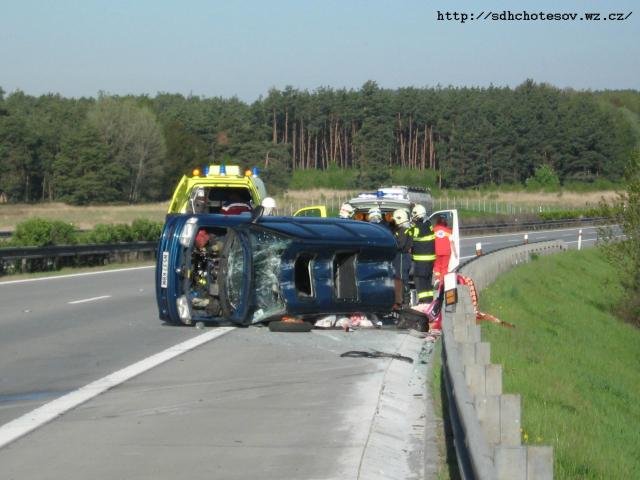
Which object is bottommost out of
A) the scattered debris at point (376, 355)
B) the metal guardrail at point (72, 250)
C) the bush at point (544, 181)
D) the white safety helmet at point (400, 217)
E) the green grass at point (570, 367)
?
the green grass at point (570, 367)

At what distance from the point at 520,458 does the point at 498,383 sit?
274cm

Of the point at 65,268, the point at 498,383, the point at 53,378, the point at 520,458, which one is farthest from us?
the point at 65,268

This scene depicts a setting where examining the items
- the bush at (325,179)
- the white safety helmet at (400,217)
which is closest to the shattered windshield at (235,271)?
the white safety helmet at (400,217)

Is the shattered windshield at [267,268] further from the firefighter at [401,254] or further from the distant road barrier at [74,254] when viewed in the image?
the distant road barrier at [74,254]

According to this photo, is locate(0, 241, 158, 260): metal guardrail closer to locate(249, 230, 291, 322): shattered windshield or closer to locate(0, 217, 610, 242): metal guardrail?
locate(249, 230, 291, 322): shattered windshield

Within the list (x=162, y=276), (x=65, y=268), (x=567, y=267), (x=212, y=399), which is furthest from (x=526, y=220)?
(x=212, y=399)

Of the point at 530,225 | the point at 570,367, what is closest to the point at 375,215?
the point at 570,367

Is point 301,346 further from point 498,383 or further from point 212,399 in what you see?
point 498,383

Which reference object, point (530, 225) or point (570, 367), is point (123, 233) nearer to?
point (570, 367)

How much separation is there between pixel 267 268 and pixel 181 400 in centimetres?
491

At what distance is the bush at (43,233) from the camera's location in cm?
3120

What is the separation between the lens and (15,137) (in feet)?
359

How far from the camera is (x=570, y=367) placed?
1731 centimetres

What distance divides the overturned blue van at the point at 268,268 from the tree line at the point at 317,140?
8391 centimetres
